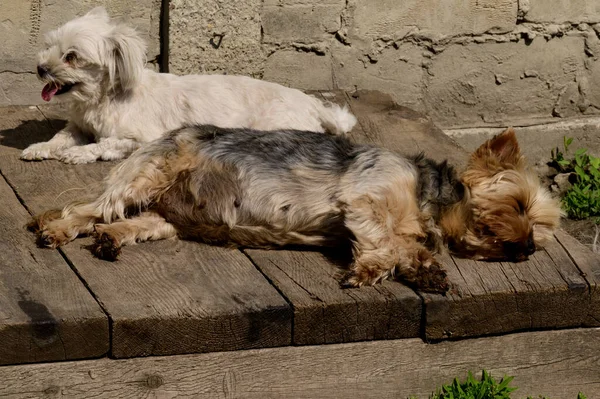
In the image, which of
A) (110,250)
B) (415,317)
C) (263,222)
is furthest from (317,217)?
(110,250)

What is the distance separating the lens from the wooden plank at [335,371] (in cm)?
361

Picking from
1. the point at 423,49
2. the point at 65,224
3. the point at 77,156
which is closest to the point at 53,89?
the point at 77,156

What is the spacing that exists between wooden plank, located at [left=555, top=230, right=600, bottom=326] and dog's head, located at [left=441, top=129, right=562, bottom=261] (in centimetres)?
25

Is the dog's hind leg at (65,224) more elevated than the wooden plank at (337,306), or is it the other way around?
the dog's hind leg at (65,224)

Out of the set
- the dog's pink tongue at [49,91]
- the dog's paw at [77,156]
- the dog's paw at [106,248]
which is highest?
the dog's pink tongue at [49,91]

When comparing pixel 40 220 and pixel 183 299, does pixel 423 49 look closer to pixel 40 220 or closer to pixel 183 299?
pixel 40 220

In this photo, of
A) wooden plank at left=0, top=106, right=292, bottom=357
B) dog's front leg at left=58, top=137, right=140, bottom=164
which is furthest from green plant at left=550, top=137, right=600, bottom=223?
wooden plank at left=0, top=106, right=292, bottom=357

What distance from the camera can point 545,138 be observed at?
6879 mm

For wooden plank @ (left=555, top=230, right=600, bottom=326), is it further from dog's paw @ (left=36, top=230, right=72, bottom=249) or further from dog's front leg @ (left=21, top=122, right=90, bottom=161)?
dog's front leg @ (left=21, top=122, right=90, bottom=161)

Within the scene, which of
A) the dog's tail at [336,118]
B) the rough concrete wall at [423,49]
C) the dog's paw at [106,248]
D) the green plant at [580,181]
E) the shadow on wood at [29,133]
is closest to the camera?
the dog's paw at [106,248]

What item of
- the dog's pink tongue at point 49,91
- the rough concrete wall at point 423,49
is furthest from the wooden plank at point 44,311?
the rough concrete wall at point 423,49

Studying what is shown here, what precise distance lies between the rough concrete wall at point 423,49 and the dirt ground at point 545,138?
79 mm

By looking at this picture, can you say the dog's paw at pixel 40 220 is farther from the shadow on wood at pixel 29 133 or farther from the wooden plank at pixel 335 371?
the shadow on wood at pixel 29 133

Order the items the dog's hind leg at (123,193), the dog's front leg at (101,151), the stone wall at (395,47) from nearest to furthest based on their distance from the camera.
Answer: the dog's hind leg at (123,193) < the dog's front leg at (101,151) < the stone wall at (395,47)
